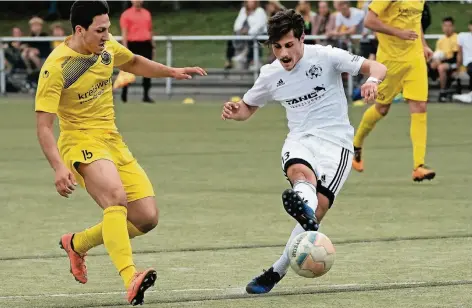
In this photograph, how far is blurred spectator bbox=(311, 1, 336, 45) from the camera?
78.1 ft

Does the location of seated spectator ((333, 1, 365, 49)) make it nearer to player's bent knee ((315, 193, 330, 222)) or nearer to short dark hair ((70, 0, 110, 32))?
player's bent knee ((315, 193, 330, 222))

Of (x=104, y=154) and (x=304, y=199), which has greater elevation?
(x=104, y=154)

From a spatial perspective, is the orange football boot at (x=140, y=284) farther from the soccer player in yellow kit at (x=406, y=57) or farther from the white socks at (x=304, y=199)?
the soccer player in yellow kit at (x=406, y=57)

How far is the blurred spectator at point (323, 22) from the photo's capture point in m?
23.8

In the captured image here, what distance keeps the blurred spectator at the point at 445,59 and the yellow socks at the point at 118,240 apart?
16.3m

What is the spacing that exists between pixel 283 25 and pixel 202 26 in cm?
2522

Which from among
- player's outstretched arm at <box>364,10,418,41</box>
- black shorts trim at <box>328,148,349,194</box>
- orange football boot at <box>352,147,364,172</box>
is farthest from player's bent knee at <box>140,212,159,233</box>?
orange football boot at <box>352,147,364,172</box>

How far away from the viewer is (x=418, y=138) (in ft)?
41.6

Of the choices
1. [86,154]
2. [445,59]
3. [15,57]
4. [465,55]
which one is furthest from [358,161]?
[15,57]

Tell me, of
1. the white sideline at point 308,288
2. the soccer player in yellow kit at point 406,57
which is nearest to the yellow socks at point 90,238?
the white sideline at point 308,288

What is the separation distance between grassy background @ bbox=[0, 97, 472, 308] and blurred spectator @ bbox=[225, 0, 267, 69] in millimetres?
6504

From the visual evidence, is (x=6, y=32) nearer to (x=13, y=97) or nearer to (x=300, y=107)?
(x=13, y=97)

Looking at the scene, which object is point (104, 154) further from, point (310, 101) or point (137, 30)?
point (137, 30)

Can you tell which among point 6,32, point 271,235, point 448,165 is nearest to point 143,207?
point 271,235
